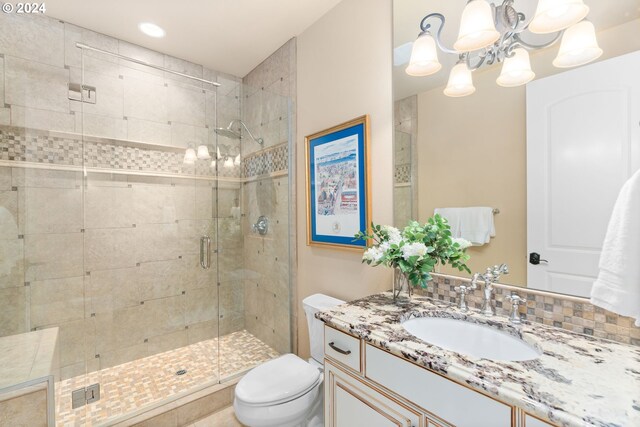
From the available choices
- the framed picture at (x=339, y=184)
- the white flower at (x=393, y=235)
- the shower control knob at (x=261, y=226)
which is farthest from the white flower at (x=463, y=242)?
the shower control knob at (x=261, y=226)

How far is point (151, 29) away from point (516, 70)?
94.6 inches

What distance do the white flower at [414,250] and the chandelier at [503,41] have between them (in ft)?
2.38

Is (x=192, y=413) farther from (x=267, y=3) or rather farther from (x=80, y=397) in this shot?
(x=267, y=3)

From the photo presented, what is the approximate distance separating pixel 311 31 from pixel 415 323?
206 centimetres

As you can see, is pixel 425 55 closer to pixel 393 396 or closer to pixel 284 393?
pixel 393 396

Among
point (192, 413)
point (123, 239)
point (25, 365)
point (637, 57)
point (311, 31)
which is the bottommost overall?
point (192, 413)

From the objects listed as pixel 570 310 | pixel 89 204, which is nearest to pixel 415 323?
pixel 570 310

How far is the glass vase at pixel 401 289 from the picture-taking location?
1389 mm

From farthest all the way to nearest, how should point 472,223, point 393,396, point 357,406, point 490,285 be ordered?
1. point 472,223
2. point 490,285
3. point 357,406
4. point 393,396

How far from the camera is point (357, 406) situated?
1.10 m

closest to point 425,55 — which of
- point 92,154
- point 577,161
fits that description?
point 577,161

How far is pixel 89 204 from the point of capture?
83.4 inches

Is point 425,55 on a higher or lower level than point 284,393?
higher

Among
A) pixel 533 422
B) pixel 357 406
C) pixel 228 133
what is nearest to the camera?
pixel 533 422
